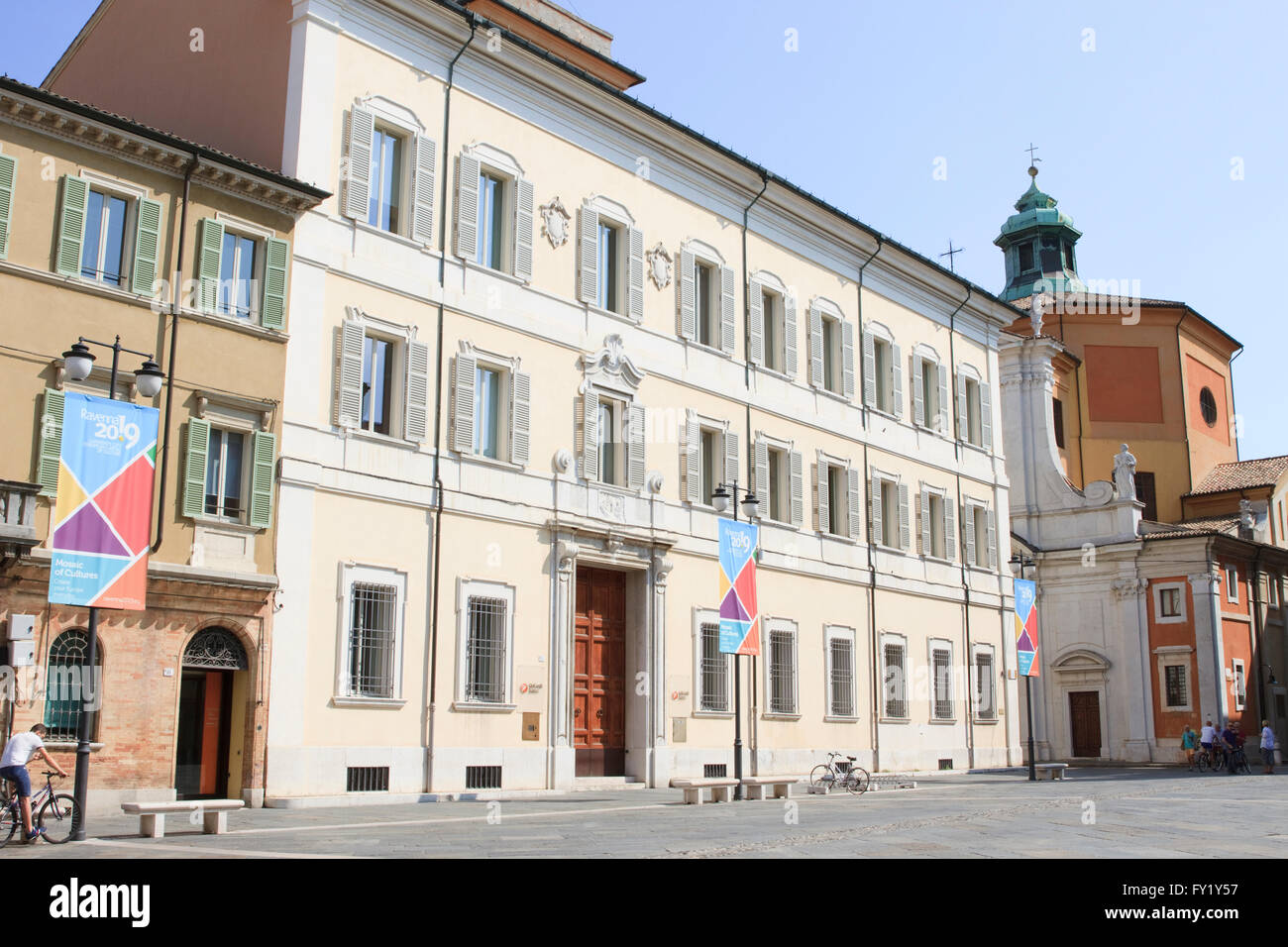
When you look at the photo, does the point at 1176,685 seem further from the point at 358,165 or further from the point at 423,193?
the point at 358,165

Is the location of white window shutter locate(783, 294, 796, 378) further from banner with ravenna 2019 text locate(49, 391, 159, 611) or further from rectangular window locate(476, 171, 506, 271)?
banner with ravenna 2019 text locate(49, 391, 159, 611)

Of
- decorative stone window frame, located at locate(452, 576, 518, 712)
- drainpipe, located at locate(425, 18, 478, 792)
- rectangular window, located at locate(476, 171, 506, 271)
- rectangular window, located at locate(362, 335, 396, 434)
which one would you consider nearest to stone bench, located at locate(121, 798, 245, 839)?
drainpipe, located at locate(425, 18, 478, 792)

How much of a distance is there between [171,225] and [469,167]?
6.80 meters

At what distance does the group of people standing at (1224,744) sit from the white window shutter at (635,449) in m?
24.2

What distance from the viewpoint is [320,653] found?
21.5m

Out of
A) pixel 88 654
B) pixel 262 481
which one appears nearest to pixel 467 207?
pixel 262 481

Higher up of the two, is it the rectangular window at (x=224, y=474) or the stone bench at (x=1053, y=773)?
the rectangular window at (x=224, y=474)

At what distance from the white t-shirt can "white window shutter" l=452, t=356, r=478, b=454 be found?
10908 mm

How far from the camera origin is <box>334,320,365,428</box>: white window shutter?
2259 centimetres

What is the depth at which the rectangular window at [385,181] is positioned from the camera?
2402cm

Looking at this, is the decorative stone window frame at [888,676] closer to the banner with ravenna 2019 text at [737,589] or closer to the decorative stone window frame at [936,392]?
the decorative stone window frame at [936,392]

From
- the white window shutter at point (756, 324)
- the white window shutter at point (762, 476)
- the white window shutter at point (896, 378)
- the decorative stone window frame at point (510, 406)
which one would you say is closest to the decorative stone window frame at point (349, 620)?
the decorative stone window frame at point (510, 406)

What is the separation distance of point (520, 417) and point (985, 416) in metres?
21.6
